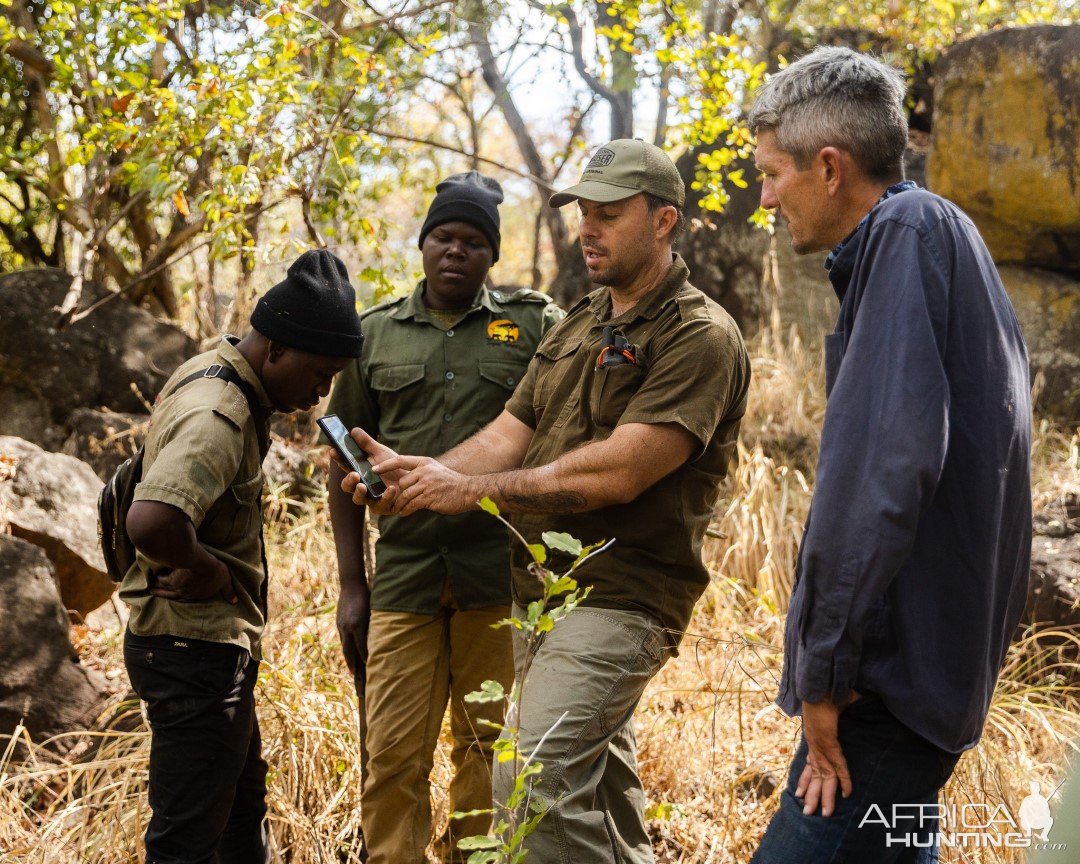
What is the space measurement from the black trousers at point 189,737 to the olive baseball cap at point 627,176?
1.64m

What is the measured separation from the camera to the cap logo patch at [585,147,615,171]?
322 cm

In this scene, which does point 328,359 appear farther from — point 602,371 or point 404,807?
point 404,807

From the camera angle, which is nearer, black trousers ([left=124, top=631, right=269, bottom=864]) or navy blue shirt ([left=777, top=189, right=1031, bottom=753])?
navy blue shirt ([left=777, top=189, right=1031, bottom=753])

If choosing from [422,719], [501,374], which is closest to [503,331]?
[501,374]

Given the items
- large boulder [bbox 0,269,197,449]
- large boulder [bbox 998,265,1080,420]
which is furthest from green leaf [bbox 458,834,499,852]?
large boulder [bbox 998,265,1080,420]

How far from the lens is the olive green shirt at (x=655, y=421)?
2912 millimetres

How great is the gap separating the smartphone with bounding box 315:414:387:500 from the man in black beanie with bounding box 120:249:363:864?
10 centimetres

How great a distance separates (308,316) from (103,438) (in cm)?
424

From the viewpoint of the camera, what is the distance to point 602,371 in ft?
10.1

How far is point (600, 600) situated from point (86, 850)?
198 cm

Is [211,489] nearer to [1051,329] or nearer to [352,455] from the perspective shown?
[352,455]

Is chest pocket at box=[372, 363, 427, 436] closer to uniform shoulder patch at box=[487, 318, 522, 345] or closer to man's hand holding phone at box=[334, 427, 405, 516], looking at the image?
uniform shoulder patch at box=[487, 318, 522, 345]

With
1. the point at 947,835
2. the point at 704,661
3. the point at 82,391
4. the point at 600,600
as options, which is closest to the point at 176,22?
the point at 82,391

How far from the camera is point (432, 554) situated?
371 cm
